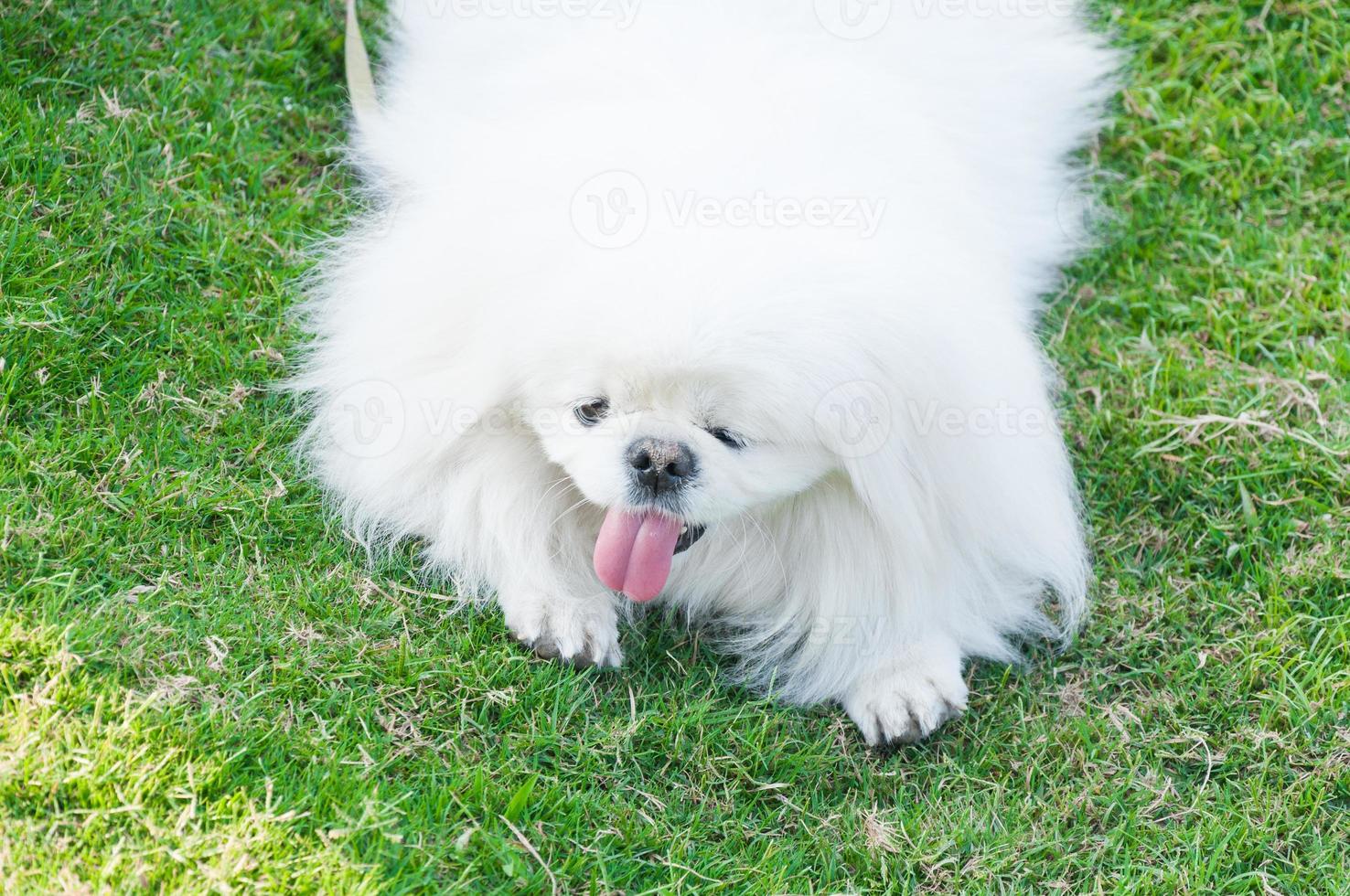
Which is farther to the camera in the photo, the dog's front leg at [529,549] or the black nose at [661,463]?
the dog's front leg at [529,549]

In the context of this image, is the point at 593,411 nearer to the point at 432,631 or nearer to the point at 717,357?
the point at 717,357

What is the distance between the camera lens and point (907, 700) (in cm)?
254

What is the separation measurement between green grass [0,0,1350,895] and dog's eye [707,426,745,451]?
22.5 inches

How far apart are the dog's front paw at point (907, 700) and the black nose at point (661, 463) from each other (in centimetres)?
63

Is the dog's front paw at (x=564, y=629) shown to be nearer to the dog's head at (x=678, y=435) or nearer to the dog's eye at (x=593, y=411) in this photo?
the dog's head at (x=678, y=435)

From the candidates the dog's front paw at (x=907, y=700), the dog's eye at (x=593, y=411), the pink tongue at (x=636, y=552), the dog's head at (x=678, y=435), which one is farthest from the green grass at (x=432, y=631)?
the dog's eye at (x=593, y=411)

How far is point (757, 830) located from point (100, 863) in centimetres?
108

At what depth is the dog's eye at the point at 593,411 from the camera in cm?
227

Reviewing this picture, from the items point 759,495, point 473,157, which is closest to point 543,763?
point 759,495

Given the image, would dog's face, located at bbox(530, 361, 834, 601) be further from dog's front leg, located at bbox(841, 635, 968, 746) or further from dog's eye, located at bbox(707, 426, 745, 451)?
dog's front leg, located at bbox(841, 635, 968, 746)

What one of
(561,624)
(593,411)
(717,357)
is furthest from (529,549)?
(717,357)

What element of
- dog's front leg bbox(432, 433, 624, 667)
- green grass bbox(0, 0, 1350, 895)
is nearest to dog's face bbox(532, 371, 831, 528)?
dog's front leg bbox(432, 433, 624, 667)

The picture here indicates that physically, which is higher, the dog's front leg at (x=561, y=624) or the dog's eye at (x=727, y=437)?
the dog's eye at (x=727, y=437)

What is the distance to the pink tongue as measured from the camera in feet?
7.84
